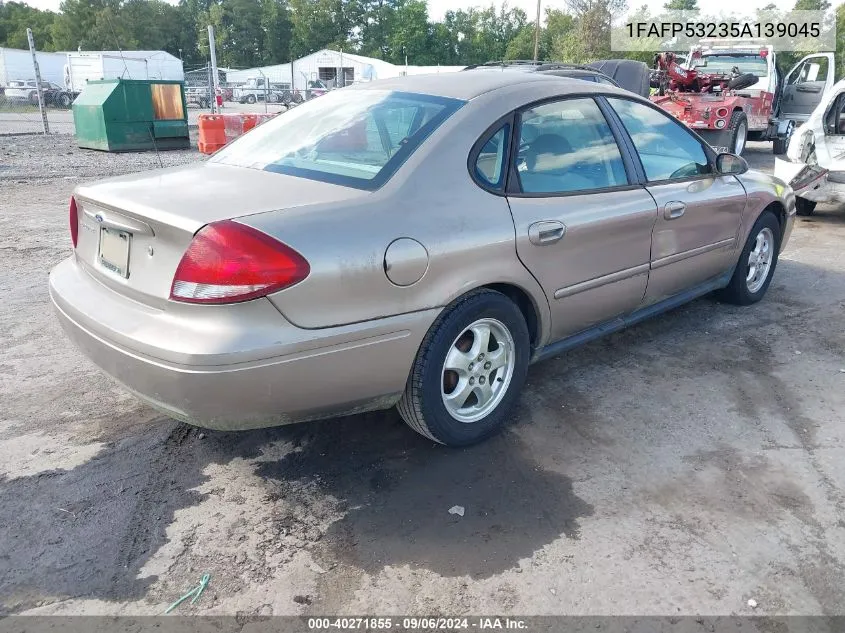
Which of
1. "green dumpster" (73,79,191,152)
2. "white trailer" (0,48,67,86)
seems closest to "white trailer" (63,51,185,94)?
"white trailer" (0,48,67,86)

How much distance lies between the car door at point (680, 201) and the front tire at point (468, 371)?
1207mm

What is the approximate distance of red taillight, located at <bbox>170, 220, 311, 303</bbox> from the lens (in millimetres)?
2340

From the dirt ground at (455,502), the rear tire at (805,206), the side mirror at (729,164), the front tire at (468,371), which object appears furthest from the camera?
the rear tire at (805,206)

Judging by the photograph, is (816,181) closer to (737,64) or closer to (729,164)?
(729,164)

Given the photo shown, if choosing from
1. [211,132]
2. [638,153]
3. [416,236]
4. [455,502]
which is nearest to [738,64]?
[211,132]

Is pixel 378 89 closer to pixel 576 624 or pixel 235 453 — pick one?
pixel 235 453

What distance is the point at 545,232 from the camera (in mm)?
3154

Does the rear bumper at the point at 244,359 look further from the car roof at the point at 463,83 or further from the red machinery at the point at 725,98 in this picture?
the red machinery at the point at 725,98

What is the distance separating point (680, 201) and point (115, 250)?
3.04 meters

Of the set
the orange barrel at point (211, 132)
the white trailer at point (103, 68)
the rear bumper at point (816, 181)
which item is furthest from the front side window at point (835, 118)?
the white trailer at point (103, 68)

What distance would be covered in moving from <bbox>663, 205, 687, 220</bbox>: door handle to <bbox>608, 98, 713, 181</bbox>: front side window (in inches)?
6.5

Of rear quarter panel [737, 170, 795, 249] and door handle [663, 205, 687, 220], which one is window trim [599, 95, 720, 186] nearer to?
door handle [663, 205, 687, 220]

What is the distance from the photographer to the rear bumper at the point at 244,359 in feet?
7.71

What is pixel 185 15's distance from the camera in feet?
300
